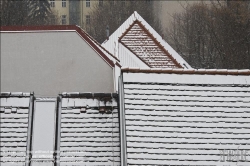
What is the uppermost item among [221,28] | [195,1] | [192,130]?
[195,1]

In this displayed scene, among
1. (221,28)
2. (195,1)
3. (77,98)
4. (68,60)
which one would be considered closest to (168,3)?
(195,1)

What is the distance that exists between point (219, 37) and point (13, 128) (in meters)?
29.9

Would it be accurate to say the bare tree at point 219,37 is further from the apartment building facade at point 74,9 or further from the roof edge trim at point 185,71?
the apartment building facade at point 74,9

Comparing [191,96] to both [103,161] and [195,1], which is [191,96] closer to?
[103,161]

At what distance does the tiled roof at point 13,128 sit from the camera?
357 inches

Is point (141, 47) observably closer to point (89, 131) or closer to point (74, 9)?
point (89, 131)

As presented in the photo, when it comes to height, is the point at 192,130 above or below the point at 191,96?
below

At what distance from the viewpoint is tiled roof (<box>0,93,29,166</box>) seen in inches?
357

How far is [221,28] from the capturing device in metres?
36.8

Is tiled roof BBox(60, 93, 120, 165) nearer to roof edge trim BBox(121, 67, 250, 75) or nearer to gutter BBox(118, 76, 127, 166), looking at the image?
gutter BBox(118, 76, 127, 166)

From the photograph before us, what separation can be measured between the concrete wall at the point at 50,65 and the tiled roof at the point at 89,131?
3895 millimetres

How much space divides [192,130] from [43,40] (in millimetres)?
6119

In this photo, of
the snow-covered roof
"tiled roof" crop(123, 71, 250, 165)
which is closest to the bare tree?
the snow-covered roof

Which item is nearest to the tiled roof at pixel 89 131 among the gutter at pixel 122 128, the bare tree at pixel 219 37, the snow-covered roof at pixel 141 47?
the gutter at pixel 122 128
